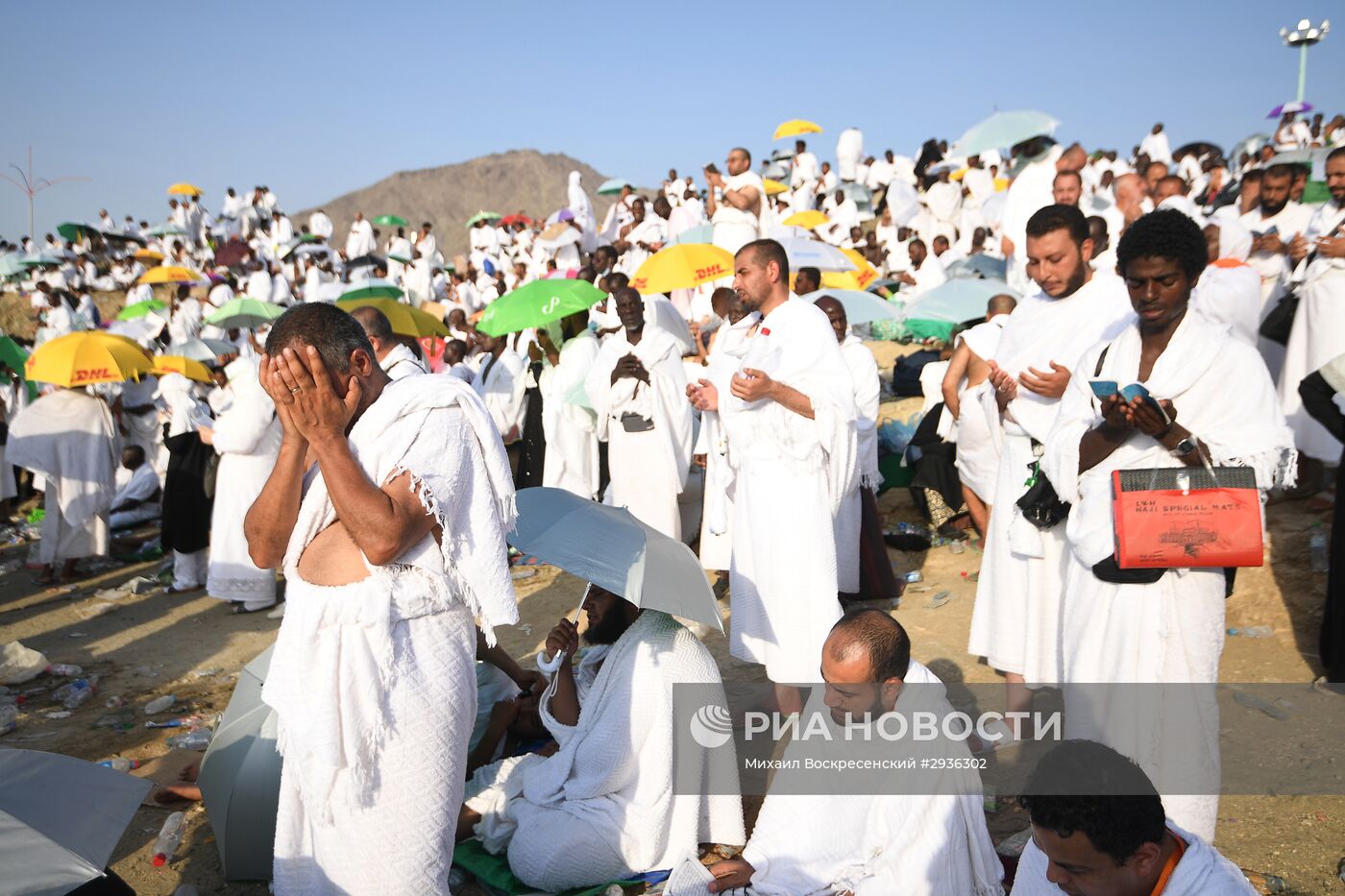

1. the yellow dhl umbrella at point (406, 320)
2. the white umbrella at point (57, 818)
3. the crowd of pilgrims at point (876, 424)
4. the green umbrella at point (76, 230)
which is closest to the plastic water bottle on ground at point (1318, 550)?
the crowd of pilgrims at point (876, 424)

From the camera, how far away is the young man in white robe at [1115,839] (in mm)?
2057

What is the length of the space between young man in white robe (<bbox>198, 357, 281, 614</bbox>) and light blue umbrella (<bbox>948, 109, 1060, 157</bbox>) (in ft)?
23.1

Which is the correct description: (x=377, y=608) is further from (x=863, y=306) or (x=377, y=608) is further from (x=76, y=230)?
(x=76, y=230)

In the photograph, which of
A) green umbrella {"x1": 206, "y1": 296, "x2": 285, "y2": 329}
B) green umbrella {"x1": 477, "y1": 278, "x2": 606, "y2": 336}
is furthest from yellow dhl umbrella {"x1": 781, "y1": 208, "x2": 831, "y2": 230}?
green umbrella {"x1": 206, "y1": 296, "x2": 285, "y2": 329}

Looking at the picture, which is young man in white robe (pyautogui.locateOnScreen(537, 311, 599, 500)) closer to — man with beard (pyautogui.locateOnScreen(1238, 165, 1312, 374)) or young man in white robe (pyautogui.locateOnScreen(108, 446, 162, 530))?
young man in white robe (pyautogui.locateOnScreen(108, 446, 162, 530))

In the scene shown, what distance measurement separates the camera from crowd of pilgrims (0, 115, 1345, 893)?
3307 millimetres

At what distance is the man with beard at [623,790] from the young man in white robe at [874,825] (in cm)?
52

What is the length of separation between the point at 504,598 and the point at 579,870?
1507 millimetres

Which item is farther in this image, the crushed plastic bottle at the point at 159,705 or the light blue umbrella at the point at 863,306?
the light blue umbrella at the point at 863,306

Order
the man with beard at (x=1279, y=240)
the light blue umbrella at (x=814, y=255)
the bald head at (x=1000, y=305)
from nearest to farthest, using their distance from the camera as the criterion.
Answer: the bald head at (x=1000, y=305), the man with beard at (x=1279, y=240), the light blue umbrella at (x=814, y=255)

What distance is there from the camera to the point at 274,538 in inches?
110

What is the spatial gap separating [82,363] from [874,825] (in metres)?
8.10

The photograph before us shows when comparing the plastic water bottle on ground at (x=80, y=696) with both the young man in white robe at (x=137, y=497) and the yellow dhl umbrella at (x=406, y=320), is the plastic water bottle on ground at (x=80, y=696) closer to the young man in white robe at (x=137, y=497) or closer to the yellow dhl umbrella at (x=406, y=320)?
the yellow dhl umbrella at (x=406, y=320)

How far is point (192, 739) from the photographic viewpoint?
18.1 feet
